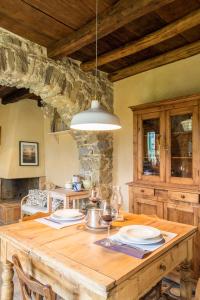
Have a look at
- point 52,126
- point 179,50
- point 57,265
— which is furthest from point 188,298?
point 52,126

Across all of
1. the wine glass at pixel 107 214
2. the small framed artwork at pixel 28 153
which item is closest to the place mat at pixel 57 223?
the wine glass at pixel 107 214

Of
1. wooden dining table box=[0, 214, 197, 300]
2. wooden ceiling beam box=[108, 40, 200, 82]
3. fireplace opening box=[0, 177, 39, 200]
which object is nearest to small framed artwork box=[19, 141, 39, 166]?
fireplace opening box=[0, 177, 39, 200]

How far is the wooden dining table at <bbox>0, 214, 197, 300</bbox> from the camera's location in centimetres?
113

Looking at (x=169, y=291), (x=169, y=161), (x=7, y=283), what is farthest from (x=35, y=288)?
(x=169, y=161)

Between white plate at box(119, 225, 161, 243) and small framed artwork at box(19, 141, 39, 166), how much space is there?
13.1ft

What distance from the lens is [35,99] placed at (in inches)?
209

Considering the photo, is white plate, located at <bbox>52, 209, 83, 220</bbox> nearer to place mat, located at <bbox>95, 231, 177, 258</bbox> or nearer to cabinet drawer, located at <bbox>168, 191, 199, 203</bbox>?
place mat, located at <bbox>95, 231, 177, 258</bbox>

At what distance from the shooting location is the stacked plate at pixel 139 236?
57.5 inches

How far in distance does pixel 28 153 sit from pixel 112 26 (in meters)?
3.72

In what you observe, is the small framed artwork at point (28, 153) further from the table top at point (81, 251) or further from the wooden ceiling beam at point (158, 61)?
the table top at point (81, 251)

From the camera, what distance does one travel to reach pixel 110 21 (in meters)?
2.16

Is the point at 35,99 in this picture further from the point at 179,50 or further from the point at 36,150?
the point at 179,50

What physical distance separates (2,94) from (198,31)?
12.8 feet

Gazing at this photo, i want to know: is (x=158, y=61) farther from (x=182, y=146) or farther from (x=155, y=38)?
(x=182, y=146)
